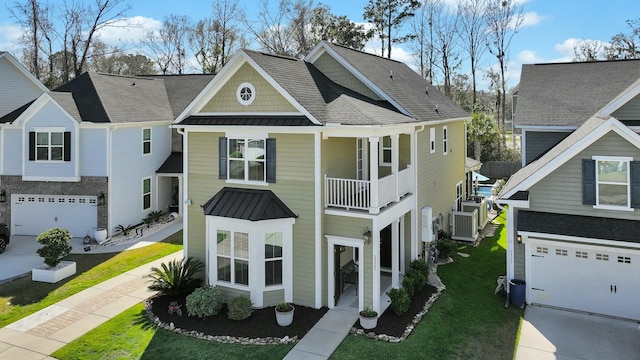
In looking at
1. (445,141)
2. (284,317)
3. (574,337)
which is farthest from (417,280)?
(445,141)

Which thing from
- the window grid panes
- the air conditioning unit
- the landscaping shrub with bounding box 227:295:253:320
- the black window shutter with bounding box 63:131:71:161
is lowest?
the landscaping shrub with bounding box 227:295:253:320

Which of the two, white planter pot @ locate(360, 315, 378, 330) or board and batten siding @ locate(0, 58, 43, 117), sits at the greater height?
board and batten siding @ locate(0, 58, 43, 117)

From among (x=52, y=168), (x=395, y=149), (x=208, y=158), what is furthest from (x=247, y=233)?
(x=52, y=168)

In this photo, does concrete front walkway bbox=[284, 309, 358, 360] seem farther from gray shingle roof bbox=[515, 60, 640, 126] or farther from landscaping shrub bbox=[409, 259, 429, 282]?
gray shingle roof bbox=[515, 60, 640, 126]

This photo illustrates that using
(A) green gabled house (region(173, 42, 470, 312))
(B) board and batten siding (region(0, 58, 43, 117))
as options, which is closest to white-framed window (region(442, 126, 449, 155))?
(A) green gabled house (region(173, 42, 470, 312))

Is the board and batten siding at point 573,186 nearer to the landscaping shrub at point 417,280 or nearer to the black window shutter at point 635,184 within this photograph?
the black window shutter at point 635,184

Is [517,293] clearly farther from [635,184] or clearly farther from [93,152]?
[93,152]
